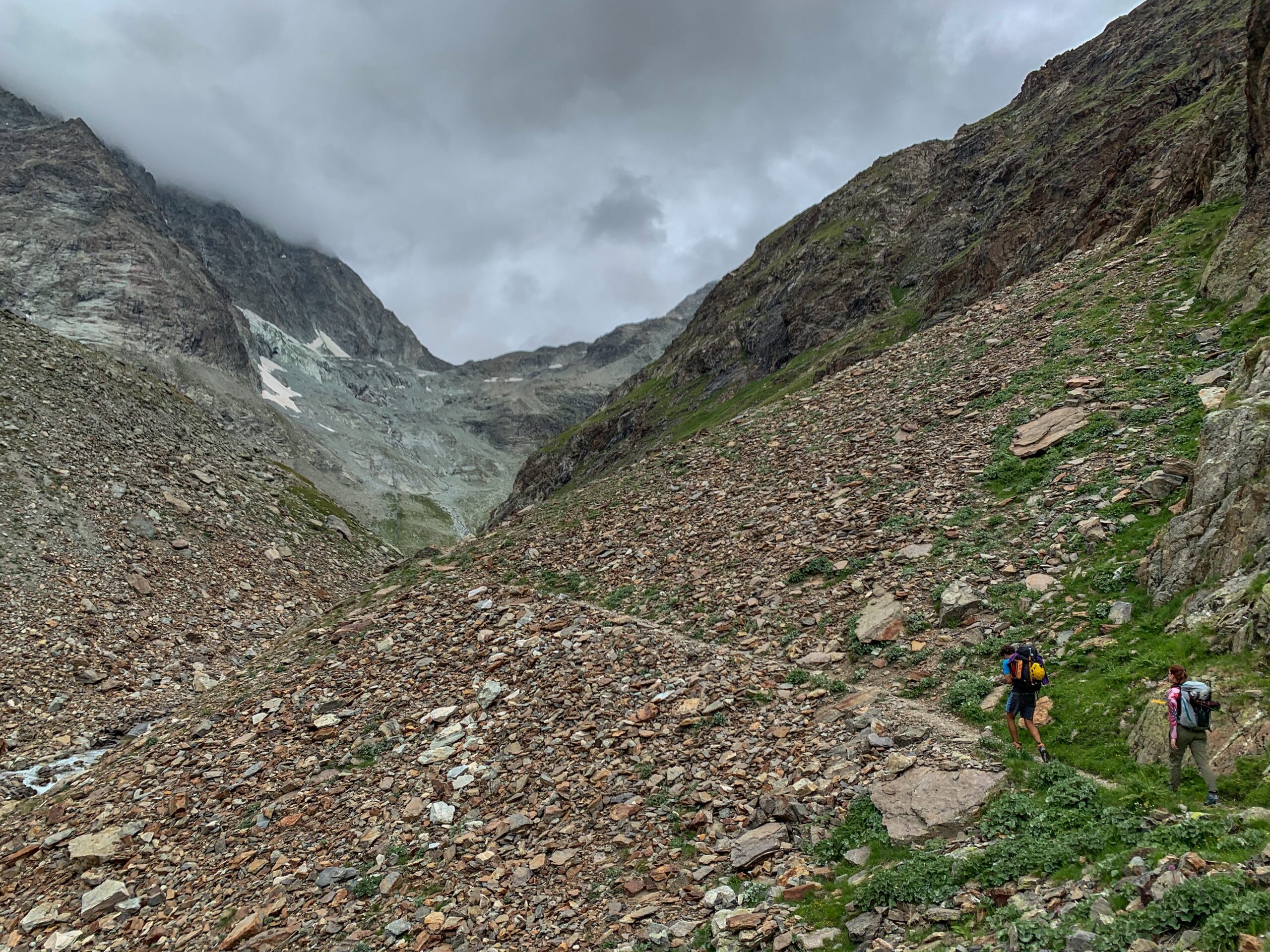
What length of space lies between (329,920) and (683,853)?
19.6ft

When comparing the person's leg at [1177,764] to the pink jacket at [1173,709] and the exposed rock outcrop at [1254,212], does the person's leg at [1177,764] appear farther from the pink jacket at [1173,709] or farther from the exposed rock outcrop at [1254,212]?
the exposed rock outcrop at [1254,212]

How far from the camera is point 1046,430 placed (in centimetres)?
2011

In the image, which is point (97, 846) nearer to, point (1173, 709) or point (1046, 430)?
point (1173, 709)

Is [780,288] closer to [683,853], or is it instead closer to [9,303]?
[683,853]

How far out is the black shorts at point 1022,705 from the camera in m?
10.8

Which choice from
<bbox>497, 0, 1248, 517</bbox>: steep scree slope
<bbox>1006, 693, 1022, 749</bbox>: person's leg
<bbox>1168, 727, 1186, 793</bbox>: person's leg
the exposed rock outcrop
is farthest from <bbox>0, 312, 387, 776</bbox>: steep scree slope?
<bbox>497, 0, 1248, 517</bbox>: steep scree slope

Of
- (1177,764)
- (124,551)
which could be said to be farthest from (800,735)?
(124,551)

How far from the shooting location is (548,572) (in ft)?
78.9

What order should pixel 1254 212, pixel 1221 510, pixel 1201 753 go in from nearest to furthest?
pixel 1201 753 < pixel 1221 510 < pixel 1254 212

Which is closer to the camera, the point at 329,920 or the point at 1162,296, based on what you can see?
the point at 329,920

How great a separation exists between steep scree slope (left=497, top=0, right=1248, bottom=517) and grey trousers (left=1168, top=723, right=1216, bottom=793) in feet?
108

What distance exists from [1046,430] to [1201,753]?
13.7 m

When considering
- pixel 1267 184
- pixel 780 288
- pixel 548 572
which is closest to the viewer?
pixel 1267 184

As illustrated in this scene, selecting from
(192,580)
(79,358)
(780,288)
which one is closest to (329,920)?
(192,580)
